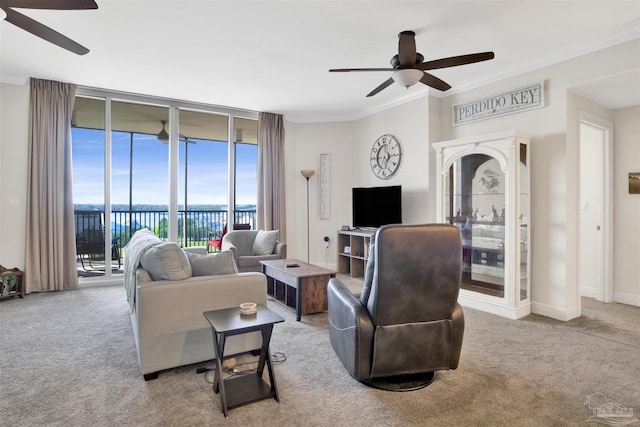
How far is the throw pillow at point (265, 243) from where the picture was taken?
200 inches

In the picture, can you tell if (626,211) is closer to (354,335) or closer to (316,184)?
(354,335)

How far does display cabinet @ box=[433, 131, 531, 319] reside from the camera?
3611 mm

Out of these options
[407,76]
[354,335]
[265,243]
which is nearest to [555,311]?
[354,335]

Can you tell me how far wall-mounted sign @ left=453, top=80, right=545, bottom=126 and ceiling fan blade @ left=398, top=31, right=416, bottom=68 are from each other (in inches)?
66.8

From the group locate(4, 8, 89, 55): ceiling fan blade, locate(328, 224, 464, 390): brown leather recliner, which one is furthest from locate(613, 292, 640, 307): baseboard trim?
locate(4, 8, 89, 55): ceiling fan blade

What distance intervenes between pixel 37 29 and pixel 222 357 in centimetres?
253

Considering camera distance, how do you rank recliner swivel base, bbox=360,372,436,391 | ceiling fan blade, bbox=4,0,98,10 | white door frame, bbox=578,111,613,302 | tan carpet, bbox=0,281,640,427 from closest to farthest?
tan carpet, bbox=0,281,640,427
ceiling fan blade, bbox=4,0,98,10
recliner swivel base, bbox=360,372,436,391
white door frame, bbox=578,111,613,302

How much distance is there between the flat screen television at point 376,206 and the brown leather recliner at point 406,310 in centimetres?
295

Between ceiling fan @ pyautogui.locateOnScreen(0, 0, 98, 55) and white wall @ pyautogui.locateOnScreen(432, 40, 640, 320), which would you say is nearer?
ceiling fan @ pyautogui.locateOnScreen(0, 0, 98, 55)

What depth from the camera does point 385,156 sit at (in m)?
5.51

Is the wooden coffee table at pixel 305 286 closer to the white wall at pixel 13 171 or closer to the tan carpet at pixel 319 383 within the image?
the tan carpet at pixel 319 383

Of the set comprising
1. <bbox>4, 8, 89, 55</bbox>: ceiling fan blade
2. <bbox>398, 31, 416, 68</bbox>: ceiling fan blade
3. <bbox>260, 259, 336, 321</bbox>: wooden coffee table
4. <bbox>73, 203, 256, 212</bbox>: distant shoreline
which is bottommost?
<bbox>260, 259, 336, 321</bbox>: wooden coffee table

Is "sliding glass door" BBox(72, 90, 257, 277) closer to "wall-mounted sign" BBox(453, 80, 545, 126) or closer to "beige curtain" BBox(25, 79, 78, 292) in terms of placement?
"beige curtain" BBox(25, 79, 78, 292)

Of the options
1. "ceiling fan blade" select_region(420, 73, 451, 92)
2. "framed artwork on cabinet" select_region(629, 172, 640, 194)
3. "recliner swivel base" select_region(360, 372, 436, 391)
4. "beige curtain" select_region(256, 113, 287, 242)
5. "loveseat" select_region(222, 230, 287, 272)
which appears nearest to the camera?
"recliner swivel base" select_region(360, 372, 436, 391)
